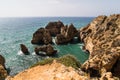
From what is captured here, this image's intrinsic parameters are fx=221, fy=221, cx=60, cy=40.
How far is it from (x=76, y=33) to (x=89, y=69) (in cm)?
8168

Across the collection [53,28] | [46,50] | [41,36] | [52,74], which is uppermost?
[52,74]

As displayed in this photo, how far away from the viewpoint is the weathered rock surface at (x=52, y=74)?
53.6ft

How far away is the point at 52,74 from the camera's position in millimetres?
17281

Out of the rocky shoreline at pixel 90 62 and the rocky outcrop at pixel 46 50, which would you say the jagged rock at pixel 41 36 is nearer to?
the rocky shoreline at pixel 90 62

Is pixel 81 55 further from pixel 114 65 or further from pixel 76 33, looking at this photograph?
pixel 114 65

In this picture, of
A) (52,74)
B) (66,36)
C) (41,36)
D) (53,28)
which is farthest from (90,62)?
(53,28)

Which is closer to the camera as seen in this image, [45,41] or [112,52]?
[112,52]

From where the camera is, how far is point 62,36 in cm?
10975

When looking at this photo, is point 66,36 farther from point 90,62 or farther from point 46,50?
point 90,62

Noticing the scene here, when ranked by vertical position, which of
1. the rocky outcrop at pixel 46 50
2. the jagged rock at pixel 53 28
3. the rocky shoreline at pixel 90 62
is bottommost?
the rocky outcrop at pixel 46 50

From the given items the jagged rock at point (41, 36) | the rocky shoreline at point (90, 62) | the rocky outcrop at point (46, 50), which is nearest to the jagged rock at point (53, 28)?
the rocky shoreline at point (90, 62)

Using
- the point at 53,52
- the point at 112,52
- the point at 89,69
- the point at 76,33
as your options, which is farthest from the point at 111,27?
the point at 89,69

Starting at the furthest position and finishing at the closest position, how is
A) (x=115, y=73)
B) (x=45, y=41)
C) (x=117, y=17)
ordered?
(x=45, y=41) < (x=117, y=17) < (x=115, y=73)

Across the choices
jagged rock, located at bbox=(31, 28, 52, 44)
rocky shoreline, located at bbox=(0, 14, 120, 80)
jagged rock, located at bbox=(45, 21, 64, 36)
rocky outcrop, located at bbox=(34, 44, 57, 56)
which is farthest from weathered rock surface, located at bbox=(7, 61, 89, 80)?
jagged rock, located at bbox=(45, 21, 64, 36)
